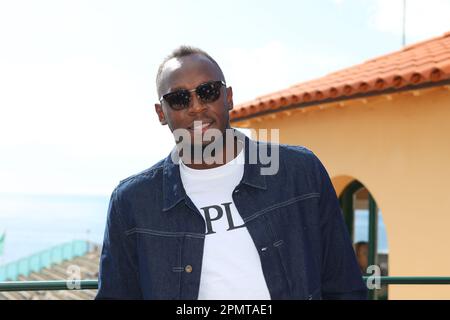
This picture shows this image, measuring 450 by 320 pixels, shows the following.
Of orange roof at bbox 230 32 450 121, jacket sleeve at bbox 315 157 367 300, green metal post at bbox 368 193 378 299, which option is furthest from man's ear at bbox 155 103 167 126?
green metal post at bbox 368 193 378 299

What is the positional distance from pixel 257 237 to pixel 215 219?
0.17 meters

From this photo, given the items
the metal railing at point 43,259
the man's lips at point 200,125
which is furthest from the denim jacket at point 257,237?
the metal railing at point 43,259

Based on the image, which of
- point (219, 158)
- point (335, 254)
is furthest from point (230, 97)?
point (335, 254)

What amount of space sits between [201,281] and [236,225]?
235 mm

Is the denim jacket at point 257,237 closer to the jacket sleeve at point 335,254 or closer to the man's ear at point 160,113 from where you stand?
→ the jacket sleeve at point 335,254

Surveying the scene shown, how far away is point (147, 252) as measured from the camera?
2291mm

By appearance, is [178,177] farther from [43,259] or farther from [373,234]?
[43,259]

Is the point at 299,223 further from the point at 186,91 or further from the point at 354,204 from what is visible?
the point at 354,204

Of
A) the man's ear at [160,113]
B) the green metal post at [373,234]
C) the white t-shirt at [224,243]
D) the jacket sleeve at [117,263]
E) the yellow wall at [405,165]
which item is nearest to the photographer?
the white t-shirt at [224,243]

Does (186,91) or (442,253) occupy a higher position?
(186,91)

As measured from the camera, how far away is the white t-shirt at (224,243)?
85.3 inches

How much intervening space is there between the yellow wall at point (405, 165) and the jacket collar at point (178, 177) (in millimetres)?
4858

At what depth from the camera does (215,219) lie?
2.26 meters
